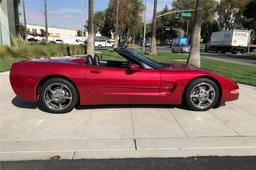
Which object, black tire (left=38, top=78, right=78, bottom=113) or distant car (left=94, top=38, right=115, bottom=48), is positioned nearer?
black tire (left=38, top=78, right=78, bottom=113)

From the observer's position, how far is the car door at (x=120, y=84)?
5699 mm

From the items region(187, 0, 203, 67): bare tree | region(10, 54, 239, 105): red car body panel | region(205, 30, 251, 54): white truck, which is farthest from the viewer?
region(205, 30, 251, 54): white truck

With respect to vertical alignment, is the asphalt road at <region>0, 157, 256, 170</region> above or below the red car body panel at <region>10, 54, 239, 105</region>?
below

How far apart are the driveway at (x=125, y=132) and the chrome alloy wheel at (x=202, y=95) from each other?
0.65ft

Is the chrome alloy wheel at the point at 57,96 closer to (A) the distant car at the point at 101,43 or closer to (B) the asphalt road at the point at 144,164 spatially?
(B) the asphalt road at the point at 144,164

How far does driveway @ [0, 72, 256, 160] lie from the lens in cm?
407

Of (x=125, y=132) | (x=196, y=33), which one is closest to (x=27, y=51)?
(x=196, y=33)

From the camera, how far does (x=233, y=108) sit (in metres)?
6.34

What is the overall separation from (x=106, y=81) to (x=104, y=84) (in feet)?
0.22

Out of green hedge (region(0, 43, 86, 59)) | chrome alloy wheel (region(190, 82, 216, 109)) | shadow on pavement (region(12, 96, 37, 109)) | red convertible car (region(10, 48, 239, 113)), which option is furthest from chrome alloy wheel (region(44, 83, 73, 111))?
green hedge (region(0, 43, 86, 59))

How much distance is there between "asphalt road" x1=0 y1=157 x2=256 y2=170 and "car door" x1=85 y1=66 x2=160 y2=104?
2.06m

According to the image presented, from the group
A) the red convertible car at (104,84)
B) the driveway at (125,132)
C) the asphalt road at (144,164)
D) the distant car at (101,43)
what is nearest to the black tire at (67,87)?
the red convertible car at (104,84)

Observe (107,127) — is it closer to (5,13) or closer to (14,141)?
(14,141)

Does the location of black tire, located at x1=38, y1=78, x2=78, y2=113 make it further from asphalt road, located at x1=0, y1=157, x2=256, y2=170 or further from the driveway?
asphalt road, located at x1=0, y1=157, x2=256, y2=170
